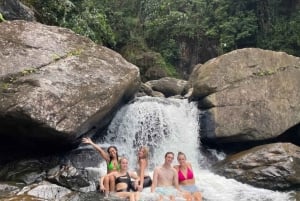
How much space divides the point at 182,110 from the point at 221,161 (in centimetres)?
243

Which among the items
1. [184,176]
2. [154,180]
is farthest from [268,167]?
[154,180]

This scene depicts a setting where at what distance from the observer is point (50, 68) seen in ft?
32.9

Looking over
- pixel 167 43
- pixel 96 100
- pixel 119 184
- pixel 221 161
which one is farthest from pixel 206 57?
pixel 119 184

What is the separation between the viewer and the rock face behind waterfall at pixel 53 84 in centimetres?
919

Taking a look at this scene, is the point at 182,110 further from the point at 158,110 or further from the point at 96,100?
the point at 96,100

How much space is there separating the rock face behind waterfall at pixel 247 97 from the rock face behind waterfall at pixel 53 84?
7.81 ft

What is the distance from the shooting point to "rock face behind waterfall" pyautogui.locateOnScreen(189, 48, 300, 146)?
474 inches

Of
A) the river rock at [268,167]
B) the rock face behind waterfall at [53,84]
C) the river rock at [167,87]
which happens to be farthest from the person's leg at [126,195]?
the river rock at [167,87]

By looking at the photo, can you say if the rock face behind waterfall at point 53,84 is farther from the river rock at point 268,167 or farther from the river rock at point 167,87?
the river rock at point 167,87

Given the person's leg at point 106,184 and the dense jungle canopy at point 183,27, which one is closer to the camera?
the person's leg at point 106,184

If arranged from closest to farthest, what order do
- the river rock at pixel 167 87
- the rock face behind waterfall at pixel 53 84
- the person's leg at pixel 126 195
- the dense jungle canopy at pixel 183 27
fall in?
1. the person's leg at pixel 126 195
2. the rock face behind waterfall at pixel 53 84
3. the river rock at pixel 167 87
4. the dense jungle canopy at pixel 183 27

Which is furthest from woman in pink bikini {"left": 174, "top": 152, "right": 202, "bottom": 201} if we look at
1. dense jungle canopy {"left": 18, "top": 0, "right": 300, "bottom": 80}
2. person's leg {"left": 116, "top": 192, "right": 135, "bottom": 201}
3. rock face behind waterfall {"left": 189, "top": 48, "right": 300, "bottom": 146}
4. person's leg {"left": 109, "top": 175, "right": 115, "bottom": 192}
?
dense jungle canopy {"left": 18, "top": 0, "right": 300, "bottom": 80}

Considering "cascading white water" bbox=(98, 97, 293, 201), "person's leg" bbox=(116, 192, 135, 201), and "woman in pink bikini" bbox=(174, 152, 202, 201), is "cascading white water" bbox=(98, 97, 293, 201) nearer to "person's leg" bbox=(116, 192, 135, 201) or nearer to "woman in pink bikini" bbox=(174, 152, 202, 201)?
"woman in pink bikini" bbox=(174, 152, 202, 201)

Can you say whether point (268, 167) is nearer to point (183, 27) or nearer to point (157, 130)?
point (157, 130)
